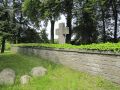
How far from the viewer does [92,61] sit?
13750 mm

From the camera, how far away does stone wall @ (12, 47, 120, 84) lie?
11922 millimetres

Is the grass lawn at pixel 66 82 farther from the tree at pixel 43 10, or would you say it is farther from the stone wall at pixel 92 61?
the tree at pixel 43 10

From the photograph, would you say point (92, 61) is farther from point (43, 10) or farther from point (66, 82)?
point (43, 10)

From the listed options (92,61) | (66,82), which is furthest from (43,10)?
(66,82)

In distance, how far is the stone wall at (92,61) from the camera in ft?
39.1

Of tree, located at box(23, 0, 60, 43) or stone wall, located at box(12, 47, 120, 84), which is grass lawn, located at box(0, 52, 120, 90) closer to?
stone wall, located at box(12, 47, 120, 84)

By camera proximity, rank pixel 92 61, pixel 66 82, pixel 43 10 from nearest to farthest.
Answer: pixel 66 82 < pixel 92 61 < pixel 43 10

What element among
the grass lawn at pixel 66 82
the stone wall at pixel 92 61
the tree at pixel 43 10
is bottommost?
the grass lawn at pixel 66 82

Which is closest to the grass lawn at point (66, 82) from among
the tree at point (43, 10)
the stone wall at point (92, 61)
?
the stone wall at point (92, 61)

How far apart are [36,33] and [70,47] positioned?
104 ft

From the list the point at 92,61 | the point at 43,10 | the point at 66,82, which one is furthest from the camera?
the point at 43,10

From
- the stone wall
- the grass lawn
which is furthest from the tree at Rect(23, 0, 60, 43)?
the grass lawn

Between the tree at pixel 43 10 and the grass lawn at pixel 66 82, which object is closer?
the grass lawn at pixel 66 82

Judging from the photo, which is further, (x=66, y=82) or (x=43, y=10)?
(x=43, y=10)
